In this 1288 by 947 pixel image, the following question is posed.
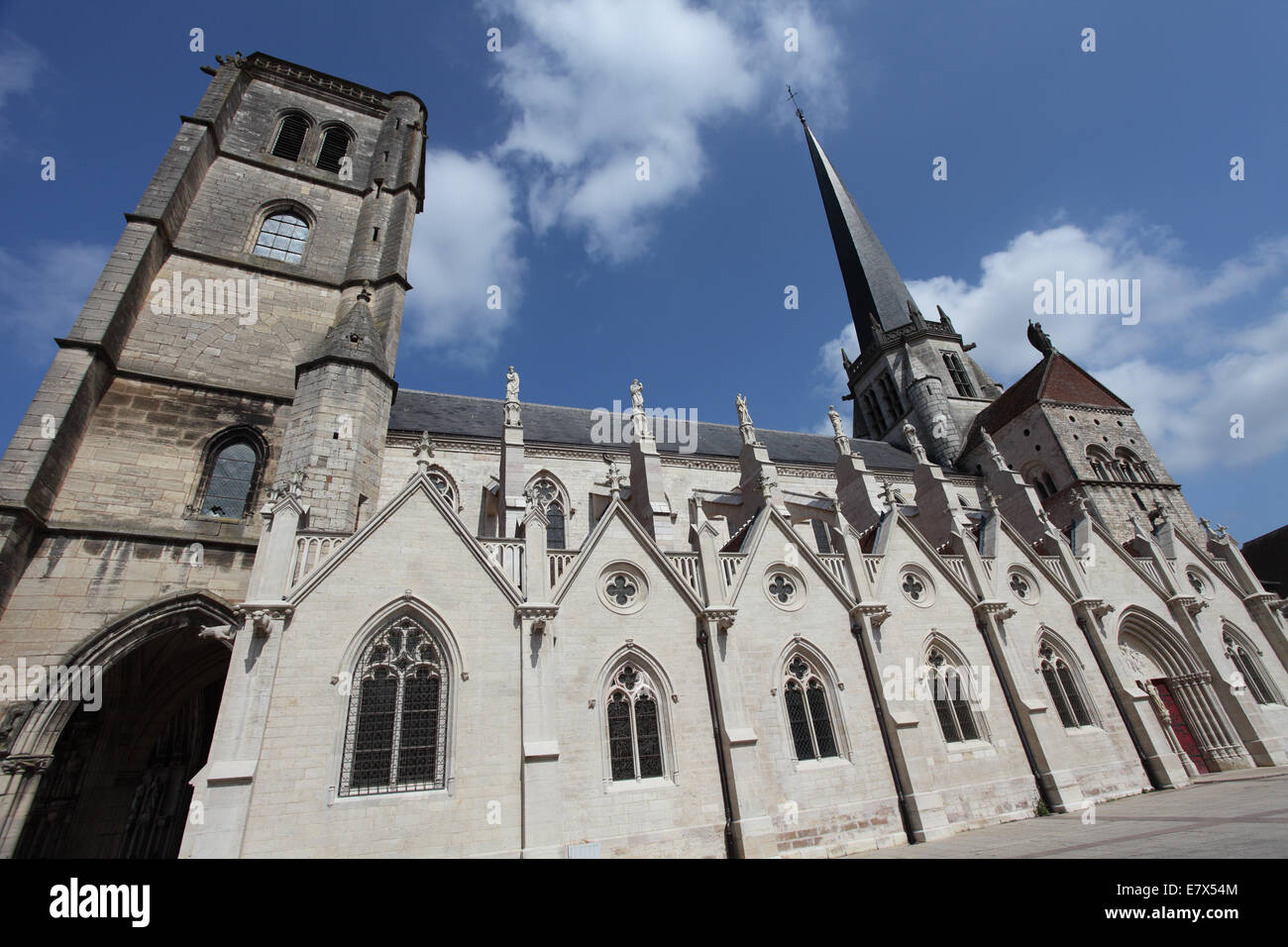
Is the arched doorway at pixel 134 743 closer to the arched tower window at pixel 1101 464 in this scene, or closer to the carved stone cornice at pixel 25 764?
the carved stone cornice at pixel 25 764

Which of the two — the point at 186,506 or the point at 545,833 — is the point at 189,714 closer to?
the point at 186,506

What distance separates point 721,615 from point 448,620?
5202 millimetres

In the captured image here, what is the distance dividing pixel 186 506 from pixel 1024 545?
20142mm

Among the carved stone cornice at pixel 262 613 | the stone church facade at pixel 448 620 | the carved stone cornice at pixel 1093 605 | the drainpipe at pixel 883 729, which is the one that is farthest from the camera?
the carved stone cornice at pixel 1093 605

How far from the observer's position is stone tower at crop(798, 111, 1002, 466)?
30750mm

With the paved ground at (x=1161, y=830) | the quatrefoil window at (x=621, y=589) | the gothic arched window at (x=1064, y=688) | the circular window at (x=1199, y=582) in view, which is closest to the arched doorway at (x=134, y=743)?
the quatrefoil window at (x=621, y=589)

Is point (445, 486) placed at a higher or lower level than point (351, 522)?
higher

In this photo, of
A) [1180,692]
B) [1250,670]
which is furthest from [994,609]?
[1250,670]

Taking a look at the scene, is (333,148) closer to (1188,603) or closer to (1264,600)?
(1188,603)

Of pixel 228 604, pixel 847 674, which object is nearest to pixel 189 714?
pixel 228 604

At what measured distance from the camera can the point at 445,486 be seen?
1739cm

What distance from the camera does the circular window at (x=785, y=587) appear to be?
1284 cm

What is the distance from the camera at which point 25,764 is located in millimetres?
8969

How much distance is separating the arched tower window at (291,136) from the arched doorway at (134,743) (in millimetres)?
16175
